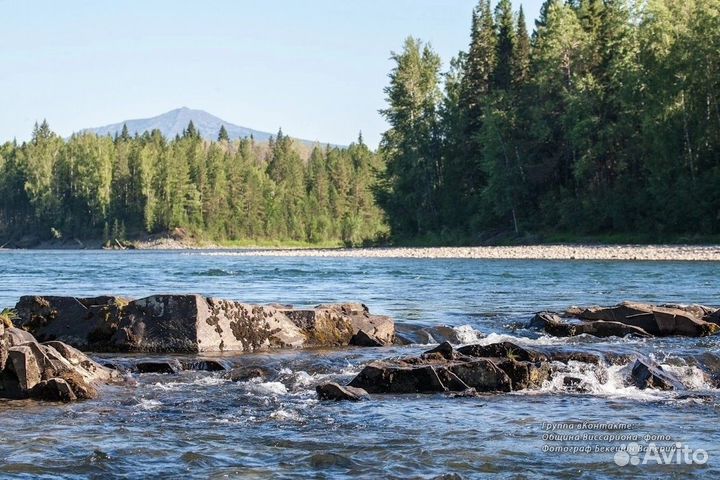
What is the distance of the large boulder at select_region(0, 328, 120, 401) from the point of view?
9.68 metres

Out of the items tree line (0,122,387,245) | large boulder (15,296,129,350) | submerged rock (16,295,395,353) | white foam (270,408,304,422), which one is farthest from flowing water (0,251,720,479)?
tree line (0,122,387,245)

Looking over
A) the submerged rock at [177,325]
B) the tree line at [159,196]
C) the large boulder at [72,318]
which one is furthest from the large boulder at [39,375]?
the tree line at [159,196]

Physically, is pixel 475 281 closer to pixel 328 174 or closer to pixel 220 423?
pixel 220 423

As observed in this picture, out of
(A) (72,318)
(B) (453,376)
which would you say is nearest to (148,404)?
(B) (453,376)

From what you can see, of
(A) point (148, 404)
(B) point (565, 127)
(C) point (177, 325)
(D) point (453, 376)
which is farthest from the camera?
(B) point (565, 127)

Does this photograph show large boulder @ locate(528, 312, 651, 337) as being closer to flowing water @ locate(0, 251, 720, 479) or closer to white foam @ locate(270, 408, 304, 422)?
flowing water @ locate(0, 251, 720, 479)

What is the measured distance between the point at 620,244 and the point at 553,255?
7674 millimetres

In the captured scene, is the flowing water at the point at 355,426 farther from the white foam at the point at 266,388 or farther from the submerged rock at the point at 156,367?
the submerged rock at the point at 156,367

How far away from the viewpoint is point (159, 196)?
491 feet

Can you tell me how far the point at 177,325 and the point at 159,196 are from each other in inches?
5503

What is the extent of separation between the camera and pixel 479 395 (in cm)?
1018

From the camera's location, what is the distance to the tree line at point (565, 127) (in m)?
57.9

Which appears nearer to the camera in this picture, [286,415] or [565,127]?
[286,415]

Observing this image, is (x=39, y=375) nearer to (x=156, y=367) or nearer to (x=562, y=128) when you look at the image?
(x=156, y=367)
